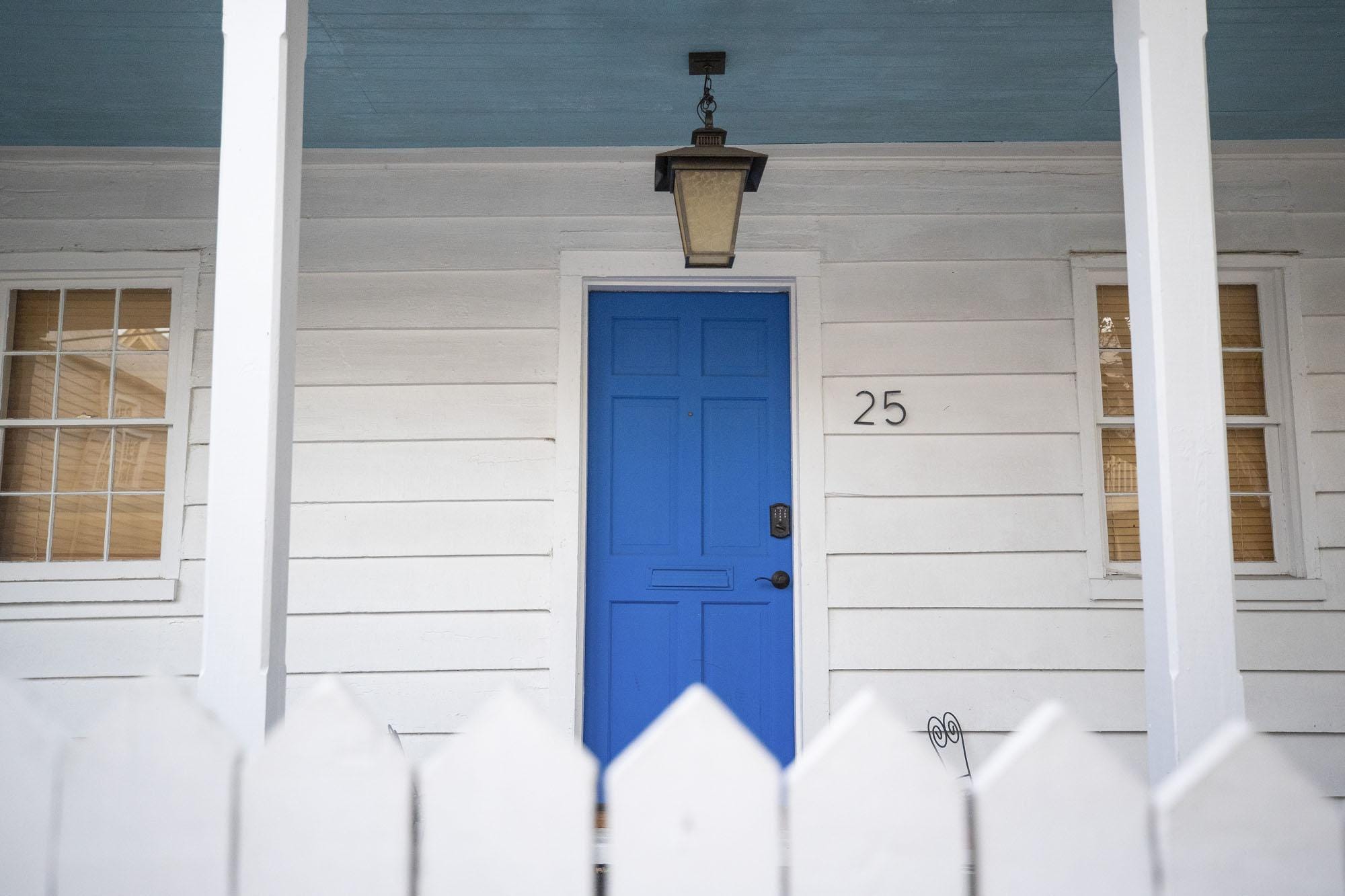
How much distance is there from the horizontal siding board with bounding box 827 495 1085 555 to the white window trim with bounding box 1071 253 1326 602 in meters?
0.11

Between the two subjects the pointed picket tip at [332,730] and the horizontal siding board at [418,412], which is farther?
the horizontal siding board at [418,412]

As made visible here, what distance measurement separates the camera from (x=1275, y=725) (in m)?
3.50

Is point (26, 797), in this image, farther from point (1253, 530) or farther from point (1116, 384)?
point (1253, 530)

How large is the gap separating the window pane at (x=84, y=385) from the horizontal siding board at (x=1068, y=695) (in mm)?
2947

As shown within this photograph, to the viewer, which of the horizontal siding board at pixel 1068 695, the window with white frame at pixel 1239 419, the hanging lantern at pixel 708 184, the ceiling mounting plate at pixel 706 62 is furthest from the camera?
the window with white frame at pixel 1239 419

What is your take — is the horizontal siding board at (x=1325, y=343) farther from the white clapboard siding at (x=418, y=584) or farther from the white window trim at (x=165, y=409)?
the white window trim at (x=165, y=409)

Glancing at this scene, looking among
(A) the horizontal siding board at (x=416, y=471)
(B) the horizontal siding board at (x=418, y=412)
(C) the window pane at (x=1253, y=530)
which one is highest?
(B) the horizontal siding board at (x=418, y=412)

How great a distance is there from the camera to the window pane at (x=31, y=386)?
3.72m

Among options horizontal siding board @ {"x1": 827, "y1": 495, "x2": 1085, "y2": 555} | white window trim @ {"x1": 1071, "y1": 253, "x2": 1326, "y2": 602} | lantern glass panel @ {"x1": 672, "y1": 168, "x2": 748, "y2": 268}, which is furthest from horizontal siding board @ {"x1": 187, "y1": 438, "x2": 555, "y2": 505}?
white window trim @ {"x1": 1071, "y1": 253, "x2": 1326, "y2": 602}

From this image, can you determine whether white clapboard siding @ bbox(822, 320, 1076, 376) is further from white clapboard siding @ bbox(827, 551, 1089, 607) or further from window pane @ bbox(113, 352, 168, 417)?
window pane @ bbox(113, 352, 168, 417)

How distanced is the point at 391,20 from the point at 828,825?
2.74 meters

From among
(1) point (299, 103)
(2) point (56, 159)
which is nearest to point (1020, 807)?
(1) point (299, 103)

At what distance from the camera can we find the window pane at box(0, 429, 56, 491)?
370 centimetres

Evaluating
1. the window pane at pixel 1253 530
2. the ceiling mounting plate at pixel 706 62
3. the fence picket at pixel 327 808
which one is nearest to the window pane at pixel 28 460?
the ceiling mounting plate at pixel 706 62
